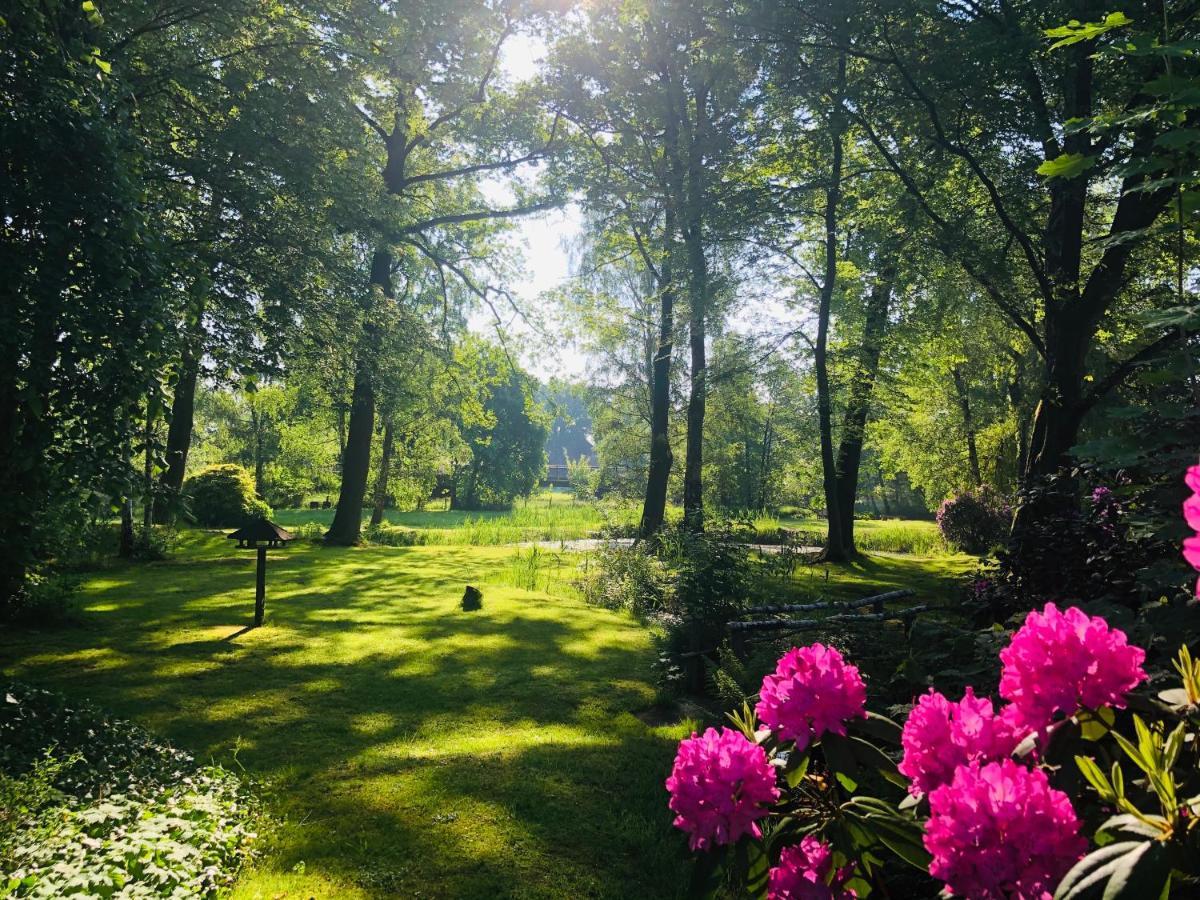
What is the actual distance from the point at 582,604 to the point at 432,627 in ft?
8.94

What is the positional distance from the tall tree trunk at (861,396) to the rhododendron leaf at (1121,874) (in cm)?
1337

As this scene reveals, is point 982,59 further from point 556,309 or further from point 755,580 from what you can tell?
point 556,309

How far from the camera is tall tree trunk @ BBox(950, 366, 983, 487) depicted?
2134cm

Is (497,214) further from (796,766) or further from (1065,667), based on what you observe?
(1065,667)

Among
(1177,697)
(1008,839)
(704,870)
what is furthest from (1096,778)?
(704,870)

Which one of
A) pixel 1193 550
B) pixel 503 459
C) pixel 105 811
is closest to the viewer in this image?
pixel 1193 550

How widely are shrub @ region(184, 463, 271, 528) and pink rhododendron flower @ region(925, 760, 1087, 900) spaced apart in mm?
20800

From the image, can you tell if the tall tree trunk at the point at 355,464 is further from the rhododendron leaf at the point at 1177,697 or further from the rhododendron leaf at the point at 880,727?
the rhododendron leaf at the point at 1177,697

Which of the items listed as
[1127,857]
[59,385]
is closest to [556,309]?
[59,385]

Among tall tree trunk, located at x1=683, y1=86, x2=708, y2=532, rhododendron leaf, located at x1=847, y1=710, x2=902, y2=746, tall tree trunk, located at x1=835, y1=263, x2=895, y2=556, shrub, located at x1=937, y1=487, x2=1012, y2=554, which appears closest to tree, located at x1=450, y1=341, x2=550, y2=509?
tall tree trunk, located at x1=683, y1=86, x2=708, y2=532

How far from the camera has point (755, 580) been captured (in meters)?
8.30

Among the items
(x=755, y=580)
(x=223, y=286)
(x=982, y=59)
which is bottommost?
(x=755, y=580)

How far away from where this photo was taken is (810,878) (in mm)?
1438

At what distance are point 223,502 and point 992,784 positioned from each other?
71.4ft
